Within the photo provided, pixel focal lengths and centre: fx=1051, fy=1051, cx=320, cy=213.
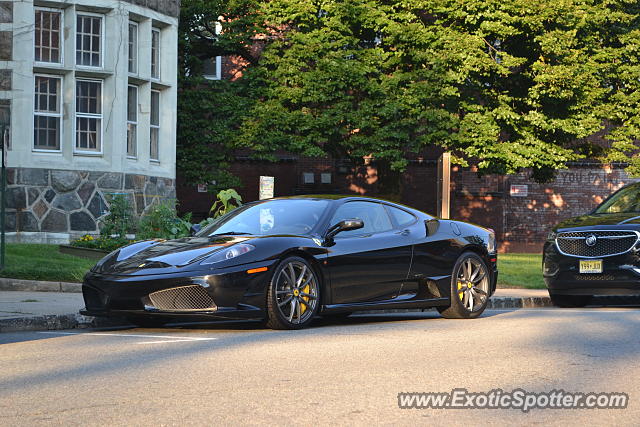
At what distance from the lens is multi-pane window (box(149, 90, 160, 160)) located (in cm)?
2453

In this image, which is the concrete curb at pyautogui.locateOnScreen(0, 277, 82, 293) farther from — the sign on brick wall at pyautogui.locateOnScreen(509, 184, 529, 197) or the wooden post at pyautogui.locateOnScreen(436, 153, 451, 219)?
the sign on brick wall at pyautogui.locateOnScreen(509, 184, 529, 197)

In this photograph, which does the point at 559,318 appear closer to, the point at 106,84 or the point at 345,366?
the point at 345,366

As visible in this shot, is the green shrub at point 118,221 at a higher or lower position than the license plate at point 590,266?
higher

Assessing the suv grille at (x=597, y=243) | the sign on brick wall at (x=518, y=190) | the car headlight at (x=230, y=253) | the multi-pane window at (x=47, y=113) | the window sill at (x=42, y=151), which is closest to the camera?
the car headlight at (x=230, y=253)

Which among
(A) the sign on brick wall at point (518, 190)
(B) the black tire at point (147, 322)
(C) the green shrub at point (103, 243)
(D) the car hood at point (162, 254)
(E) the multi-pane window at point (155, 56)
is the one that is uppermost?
(E) the multi-pane window at point (155, 56)

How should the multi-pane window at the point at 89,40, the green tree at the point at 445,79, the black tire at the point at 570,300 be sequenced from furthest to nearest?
the green tree at the point at 445,79 < the multi-pane window at the point at 89,40 < the black tire at the point at 570,300

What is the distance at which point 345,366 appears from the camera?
7688 mm

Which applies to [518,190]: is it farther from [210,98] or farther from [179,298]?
[179,298]

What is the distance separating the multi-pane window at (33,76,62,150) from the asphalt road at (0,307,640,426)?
12.4 meters

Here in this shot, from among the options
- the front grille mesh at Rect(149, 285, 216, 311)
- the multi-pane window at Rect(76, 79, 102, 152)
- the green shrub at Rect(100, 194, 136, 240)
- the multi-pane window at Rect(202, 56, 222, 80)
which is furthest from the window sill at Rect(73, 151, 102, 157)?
the multi-pane window at Rect(202, 56, 222, 80)

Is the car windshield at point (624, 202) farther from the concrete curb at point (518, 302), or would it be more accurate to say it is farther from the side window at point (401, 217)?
the side window at point (401, 217)

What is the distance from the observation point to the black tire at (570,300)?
15219 mm

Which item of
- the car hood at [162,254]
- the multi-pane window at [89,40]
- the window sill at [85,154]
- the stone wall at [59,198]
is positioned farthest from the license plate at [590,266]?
the multi-pane window at [89,40]

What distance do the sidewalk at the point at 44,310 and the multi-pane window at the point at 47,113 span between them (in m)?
8.04
